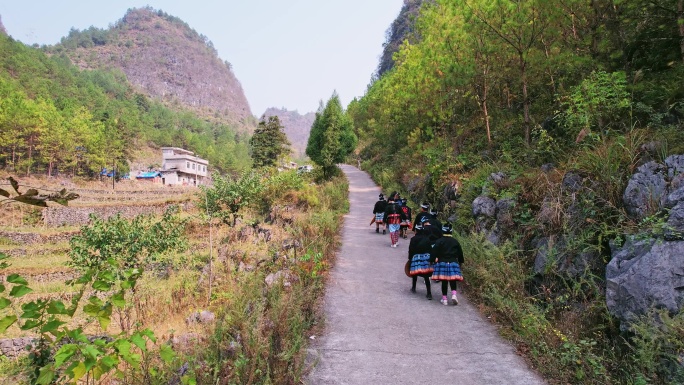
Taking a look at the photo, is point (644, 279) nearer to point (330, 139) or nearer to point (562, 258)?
point (562, 258)

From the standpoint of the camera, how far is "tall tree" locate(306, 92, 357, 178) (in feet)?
91.0

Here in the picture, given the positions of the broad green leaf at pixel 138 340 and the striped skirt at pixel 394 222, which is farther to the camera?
the striped skirt at pixel 394 222

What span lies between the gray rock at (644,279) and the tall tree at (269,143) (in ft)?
130

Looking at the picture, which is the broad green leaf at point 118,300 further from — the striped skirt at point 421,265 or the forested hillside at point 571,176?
the striped skirt at point 421,265

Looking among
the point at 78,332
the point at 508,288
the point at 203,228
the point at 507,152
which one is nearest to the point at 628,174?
the point at 508,288

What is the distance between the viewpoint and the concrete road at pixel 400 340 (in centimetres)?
514

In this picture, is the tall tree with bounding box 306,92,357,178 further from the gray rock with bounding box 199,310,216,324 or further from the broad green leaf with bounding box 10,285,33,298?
the broad green leaf with bounding box 10,285,33,298

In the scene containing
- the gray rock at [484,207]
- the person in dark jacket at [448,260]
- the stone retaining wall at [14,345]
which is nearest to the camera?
the person in dark jacket at [448,260]

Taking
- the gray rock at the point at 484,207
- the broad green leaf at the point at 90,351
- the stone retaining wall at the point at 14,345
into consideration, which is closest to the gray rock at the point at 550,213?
the gray rock at the point at 484,207

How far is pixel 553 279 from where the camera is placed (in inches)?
269

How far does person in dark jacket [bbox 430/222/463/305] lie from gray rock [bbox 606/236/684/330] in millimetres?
2714

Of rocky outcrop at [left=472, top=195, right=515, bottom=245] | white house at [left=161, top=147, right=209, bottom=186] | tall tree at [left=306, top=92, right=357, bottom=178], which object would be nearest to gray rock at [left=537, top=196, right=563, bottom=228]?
rocky outcrop at [left=472, top=195, right=515, bottom=245]

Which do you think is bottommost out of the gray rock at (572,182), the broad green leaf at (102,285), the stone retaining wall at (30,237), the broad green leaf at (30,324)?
the stone retaining wall at (30,237)

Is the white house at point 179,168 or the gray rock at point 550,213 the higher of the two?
the white house at point 179,168
